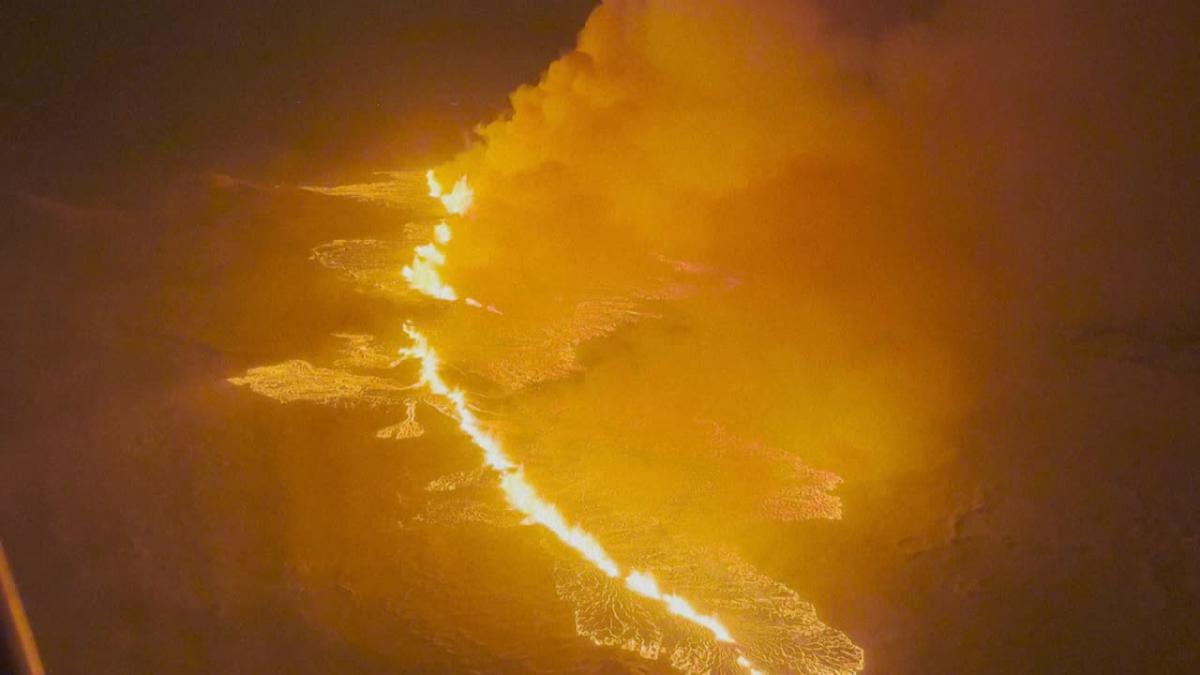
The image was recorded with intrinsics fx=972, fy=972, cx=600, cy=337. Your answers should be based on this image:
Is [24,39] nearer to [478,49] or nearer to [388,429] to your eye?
[478,49]

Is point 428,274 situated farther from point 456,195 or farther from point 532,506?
point 532,506

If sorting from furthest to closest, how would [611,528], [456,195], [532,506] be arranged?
[456,195] → [532,506] → [611,528]

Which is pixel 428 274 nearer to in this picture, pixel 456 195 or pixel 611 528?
pixel 456 195

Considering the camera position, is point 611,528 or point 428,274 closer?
point 611,528

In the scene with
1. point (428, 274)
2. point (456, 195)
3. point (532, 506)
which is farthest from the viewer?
point (456, 195)

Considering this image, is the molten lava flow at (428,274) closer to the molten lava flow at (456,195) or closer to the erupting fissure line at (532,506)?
the erupting fissure line at (532,506)

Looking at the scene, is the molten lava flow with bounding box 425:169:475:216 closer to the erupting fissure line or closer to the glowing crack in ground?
the glowing crack in ground

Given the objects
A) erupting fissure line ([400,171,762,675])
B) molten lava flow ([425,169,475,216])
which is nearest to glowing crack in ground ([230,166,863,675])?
erupting fissure line ([400,171,762,675])

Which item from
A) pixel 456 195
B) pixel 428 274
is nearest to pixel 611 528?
pixel 428 274
